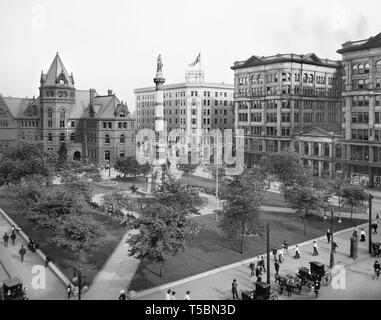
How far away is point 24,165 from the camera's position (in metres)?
53.0

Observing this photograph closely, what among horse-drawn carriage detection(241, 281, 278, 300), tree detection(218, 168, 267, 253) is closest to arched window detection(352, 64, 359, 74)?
tree detection(218, 168, 267, 253)

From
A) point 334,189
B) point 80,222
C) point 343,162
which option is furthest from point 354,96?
point 80,222

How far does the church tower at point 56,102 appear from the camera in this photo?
97.4 meters

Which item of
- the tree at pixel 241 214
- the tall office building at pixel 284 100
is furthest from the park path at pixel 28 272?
the tall office building at pixel 284 100

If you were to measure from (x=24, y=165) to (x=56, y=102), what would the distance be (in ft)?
161

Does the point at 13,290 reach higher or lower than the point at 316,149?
lower

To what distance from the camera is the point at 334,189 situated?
5097 centimetres

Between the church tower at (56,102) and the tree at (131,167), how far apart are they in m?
29.8

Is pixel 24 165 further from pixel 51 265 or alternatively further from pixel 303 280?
pixel 303 280

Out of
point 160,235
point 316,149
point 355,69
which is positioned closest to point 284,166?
point 316,149

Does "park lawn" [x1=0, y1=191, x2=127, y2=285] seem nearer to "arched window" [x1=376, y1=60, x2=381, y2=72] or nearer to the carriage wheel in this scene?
the carriage wheel

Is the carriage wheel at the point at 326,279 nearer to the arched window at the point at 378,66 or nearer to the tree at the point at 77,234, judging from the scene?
the tree at the point at 77,234

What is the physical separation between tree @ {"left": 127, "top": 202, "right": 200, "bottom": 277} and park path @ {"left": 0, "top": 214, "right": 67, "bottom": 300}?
5475 mm
